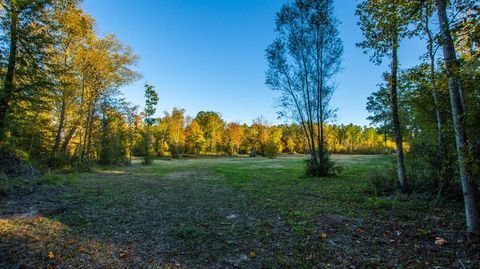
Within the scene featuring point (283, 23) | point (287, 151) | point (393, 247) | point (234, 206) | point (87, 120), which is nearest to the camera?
point (393, 247)

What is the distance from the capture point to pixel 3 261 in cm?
269

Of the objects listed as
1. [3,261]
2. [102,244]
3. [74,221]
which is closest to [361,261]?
[102,244]

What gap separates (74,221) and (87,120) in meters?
15.3

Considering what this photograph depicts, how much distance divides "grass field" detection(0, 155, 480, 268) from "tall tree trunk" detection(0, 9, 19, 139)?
7.86 feet

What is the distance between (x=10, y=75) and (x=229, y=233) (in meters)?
8.31

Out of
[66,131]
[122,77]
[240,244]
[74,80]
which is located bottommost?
[240,244]

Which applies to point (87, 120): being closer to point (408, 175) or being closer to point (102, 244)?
point (102, 244)

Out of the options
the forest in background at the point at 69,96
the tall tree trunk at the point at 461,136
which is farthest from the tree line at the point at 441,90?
the forest in background at the point at 69,96

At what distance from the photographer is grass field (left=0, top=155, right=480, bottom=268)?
2865mm

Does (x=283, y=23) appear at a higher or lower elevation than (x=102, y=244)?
higher

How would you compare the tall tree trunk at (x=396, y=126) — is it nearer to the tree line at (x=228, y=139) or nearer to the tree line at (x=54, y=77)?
the tree line at (x=54, y=77)

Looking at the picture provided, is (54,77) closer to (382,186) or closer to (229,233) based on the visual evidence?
(229,233)

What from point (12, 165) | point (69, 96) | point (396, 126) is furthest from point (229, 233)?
point (69, 96)

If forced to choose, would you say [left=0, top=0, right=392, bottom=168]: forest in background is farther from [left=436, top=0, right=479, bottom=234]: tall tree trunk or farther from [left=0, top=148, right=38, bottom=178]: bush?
[left=436, top=0, right=479, bottom=234]: tall tree trunk
